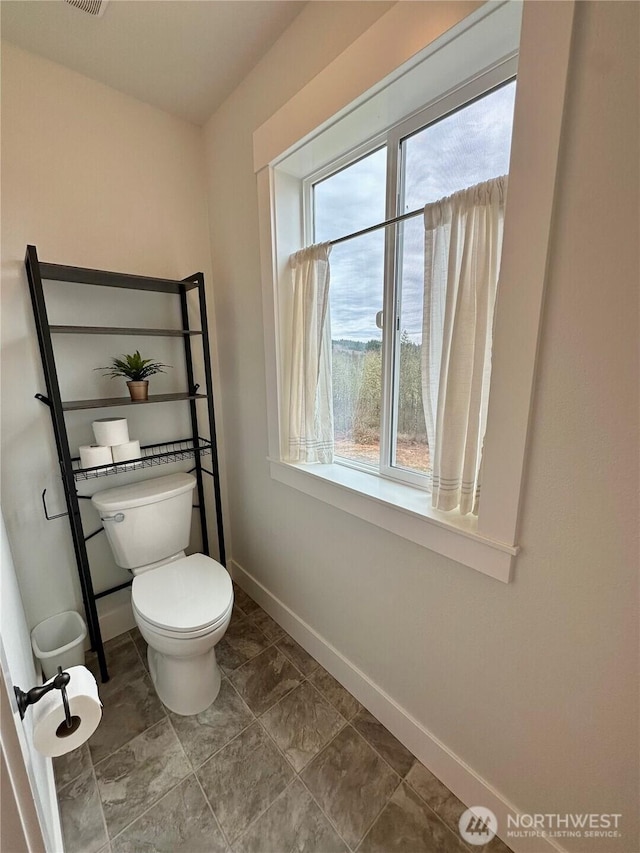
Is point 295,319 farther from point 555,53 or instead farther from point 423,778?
point 423,778

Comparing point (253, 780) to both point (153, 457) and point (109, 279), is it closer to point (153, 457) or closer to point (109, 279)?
point (153, 457)

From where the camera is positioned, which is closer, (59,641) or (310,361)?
(310,361)

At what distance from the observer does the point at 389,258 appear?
1.27 metres

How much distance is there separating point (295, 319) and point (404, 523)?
3.00 feet

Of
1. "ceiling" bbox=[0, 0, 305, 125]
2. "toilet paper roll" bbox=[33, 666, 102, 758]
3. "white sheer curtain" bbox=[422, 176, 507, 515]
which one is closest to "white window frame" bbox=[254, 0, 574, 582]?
"white sheer curtain" bbox=[422, 176, 507, 515]

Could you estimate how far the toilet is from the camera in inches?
51.1

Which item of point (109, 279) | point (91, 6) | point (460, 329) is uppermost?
point (91, 6)

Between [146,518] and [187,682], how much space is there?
670 mm

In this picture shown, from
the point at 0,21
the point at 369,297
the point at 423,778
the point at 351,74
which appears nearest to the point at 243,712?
the point at 423,778

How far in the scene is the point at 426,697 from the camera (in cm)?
120

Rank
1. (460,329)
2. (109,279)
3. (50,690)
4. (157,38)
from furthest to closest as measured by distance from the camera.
→ (109,279) → (157,38) → (460,329) → (50,690)

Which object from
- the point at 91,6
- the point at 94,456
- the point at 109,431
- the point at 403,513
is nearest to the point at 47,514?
the point at 94,456

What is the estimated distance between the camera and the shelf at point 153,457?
1464 mm

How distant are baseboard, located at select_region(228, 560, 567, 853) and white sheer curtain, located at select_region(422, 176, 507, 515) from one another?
→ 0.82 m
